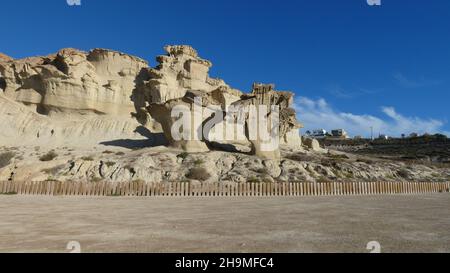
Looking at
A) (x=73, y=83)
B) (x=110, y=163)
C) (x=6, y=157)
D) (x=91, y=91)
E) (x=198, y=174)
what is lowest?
(x=198, y=174)

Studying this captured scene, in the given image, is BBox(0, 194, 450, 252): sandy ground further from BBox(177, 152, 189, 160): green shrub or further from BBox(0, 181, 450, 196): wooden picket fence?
BBox(177, 152, 189, 160): green shrub

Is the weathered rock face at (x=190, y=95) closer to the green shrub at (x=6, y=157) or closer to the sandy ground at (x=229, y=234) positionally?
the green shrub at (x=6, y=157)

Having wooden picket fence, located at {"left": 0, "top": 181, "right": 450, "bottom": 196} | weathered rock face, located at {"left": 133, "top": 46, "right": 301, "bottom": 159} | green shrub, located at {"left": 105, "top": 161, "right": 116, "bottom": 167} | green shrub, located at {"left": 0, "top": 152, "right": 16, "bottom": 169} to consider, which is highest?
weathered rock face, located at {"left": 133, "top": 46, "right": 301, "bottom": 159}

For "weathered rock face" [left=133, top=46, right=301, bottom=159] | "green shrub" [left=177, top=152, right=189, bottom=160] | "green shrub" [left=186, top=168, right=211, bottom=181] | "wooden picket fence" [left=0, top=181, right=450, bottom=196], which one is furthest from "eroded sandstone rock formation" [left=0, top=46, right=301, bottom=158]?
"wooden picket fence" [left=0, top=181, right=450, bottom=196]

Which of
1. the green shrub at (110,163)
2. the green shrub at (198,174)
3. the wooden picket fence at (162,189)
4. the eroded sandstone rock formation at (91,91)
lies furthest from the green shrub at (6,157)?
the green shrub at (198,174)

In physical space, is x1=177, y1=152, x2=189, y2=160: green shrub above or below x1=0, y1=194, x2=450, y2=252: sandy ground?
above

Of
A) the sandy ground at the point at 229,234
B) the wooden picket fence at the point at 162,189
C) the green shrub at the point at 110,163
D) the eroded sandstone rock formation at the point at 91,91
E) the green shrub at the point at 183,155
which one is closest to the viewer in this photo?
the sandy ground at the point at 229,234

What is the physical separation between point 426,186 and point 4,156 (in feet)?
134

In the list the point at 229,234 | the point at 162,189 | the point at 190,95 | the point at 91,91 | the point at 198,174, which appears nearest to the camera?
the point at 229,234

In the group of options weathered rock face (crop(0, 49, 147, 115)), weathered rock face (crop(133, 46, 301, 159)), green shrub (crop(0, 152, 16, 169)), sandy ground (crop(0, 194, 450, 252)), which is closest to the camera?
sandy ground (crop(0, 194, 450, 252))

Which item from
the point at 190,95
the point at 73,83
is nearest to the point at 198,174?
the point at 190,95

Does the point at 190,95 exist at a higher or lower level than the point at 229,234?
higher

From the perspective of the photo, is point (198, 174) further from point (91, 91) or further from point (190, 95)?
point (91, 91)

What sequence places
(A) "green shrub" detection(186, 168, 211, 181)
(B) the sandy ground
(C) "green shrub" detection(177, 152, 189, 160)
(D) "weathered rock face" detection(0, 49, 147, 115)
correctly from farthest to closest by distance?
(D) "weathered rock face" detection(0, 49, 147, 115), (C) "green shrub" detection(177, 152, 189, 160), (A) "green shrub" detection(186, 168, 211, 181), (B) the sandy ground
